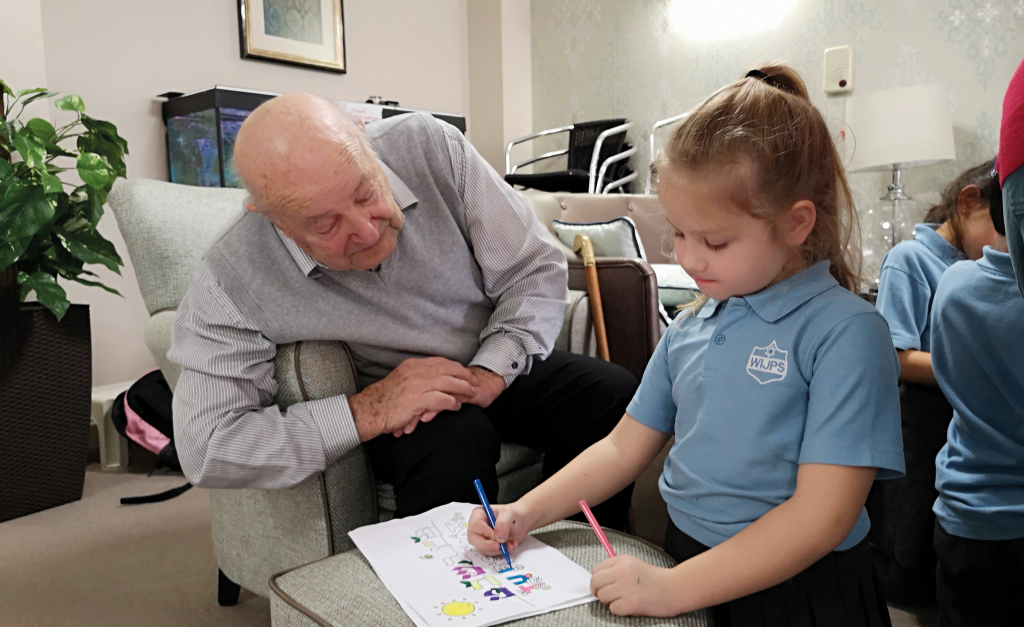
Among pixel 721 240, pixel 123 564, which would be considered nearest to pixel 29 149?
pixel 123 564

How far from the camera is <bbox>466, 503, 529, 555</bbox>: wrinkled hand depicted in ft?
2.56

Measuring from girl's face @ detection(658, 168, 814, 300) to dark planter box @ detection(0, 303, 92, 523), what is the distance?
194cm

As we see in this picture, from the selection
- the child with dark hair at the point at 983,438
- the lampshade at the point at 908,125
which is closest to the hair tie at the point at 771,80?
the child with dark hair at the point at 983,438

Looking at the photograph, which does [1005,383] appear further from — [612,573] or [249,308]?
[249,308]

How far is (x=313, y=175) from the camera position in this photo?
1.01 metres

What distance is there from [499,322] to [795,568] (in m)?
0.75

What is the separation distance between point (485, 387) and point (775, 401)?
605 millimetres

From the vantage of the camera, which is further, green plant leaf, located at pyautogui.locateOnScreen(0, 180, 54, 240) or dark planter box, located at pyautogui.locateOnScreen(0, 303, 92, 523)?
dark planter box, located at pyautogui.locateOnScreen(0, 303, 92, 523)

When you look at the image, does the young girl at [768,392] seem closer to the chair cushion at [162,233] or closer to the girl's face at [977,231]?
the girl's face at [977,231]

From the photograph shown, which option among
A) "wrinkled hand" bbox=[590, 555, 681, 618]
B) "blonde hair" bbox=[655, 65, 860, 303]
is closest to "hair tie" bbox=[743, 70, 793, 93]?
"blonde hair" bbox=[655, 65, 860, 303]

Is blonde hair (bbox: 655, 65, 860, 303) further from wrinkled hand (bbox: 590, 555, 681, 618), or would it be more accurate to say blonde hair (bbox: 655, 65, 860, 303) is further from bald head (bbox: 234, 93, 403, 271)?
bald head (bbox: 234, 93, 403, 271)

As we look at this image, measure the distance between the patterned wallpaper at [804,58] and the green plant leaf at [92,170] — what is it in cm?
193

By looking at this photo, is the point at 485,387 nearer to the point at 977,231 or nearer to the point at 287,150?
the point at 287,150

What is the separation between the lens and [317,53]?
12.5 ft
